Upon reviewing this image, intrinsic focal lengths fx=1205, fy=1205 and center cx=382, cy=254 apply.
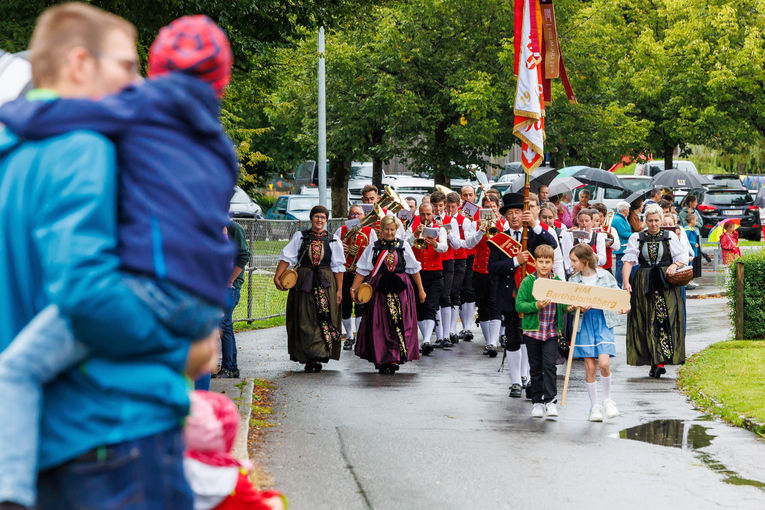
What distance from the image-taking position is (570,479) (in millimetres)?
7797

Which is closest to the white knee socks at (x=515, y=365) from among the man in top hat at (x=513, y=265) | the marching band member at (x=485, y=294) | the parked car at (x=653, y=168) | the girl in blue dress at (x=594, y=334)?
the man in top hat at (x=513, y=265)

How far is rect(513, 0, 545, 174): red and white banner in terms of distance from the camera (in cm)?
1320

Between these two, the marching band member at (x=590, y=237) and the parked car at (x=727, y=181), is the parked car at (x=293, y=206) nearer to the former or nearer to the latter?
the parked car at (x=727, y=181)

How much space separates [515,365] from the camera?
38.0ft

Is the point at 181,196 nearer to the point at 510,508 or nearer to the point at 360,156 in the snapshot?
the point at 510,508

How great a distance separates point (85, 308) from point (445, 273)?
1401 centimetres

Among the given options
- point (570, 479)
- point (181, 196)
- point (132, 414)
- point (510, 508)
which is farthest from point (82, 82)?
point (570, 479)

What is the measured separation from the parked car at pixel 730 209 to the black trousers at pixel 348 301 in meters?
21.2

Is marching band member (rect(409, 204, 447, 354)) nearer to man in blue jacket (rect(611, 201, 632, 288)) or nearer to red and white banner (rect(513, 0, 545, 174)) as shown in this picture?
red and white banner (rect(513, 0, 545, 174))

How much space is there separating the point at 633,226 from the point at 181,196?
17820 millimetres

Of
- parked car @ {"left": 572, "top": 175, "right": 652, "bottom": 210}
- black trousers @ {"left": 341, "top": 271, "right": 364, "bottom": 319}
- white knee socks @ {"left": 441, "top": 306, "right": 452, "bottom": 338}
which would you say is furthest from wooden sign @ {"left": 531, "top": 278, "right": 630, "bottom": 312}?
parked car @ {"left": 572, "top": 175, "right": 652, "bottom": 210}

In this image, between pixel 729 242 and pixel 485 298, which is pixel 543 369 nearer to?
pixel 485 298

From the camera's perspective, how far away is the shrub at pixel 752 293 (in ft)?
48.9

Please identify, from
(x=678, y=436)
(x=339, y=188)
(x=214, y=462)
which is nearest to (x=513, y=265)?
(x=678, y=436)
